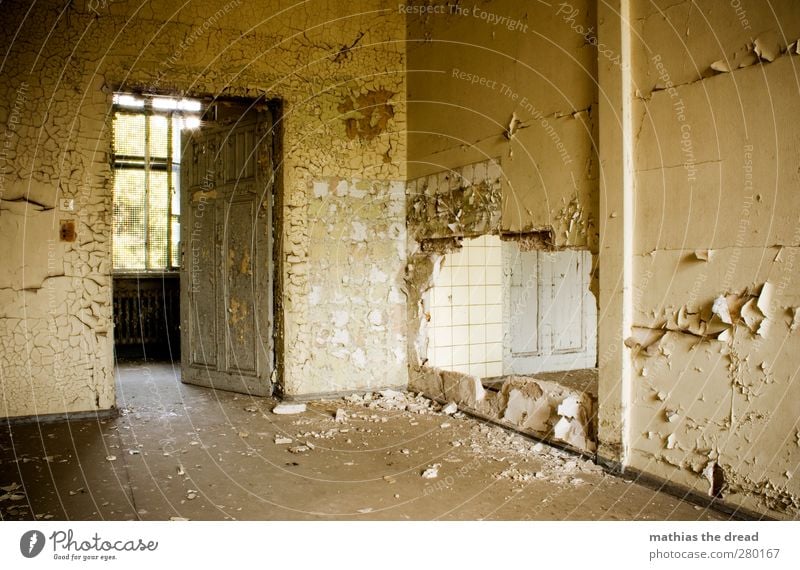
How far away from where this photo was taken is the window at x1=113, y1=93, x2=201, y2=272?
6.92 meters

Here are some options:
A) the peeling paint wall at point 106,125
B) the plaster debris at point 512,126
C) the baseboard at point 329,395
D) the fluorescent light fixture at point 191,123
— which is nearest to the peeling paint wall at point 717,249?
the plaster debris at point 512,126

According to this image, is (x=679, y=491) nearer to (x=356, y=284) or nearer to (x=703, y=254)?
(x=703, y=254)

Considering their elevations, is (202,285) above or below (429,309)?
above

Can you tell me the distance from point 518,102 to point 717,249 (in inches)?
66.3

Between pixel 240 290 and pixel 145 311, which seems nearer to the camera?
pixel 240 290

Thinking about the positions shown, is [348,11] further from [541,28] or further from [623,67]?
[623,67]

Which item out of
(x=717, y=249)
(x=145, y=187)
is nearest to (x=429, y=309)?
(x=717, y=249)

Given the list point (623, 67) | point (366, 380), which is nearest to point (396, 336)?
point (366, 380)

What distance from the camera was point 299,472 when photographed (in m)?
3.06

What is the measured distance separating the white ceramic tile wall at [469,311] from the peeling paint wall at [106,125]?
2.95ft

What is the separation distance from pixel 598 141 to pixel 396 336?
2499 mm

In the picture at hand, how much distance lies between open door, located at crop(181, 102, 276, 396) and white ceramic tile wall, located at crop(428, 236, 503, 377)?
55.7 inches

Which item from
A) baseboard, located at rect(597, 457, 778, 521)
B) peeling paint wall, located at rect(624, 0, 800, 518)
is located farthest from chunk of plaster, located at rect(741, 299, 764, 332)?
baseboard, located at rect(597, 457, 778, 521)

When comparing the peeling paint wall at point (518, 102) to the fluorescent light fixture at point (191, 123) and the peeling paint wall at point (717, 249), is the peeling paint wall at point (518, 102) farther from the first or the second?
the fluorescent light fixture at point (191, 123)
